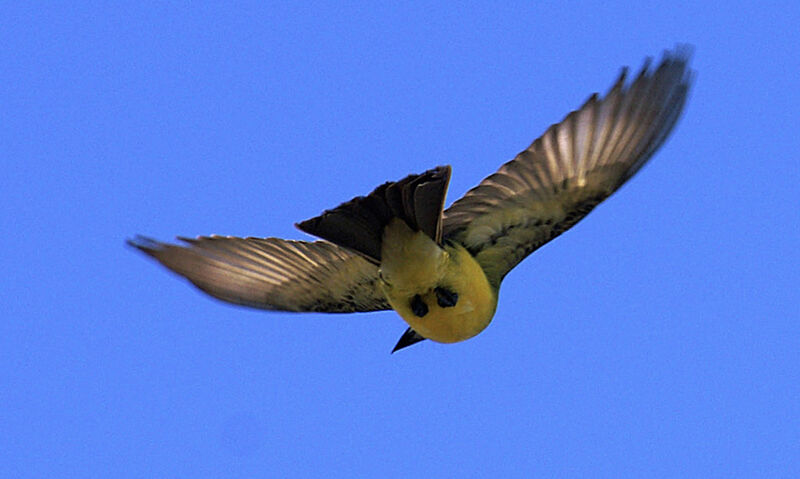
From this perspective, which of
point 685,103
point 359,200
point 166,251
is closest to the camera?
point 359,200

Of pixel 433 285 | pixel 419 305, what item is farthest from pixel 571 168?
pixel 419 305

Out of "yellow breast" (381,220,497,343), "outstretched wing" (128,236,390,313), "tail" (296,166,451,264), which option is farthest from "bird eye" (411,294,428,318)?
"outstretched wing" (128,236,390,313)

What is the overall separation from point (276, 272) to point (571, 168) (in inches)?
82.9

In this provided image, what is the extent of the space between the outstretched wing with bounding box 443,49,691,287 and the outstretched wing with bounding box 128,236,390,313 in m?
0.77

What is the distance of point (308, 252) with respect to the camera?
8.29 metres

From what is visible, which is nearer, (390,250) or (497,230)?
(390,250)

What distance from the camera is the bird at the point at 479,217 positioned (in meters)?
7.04

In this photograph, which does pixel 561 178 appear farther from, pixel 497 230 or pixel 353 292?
pixel 353 292

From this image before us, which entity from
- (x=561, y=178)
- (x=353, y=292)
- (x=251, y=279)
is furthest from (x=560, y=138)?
(x=251, y=279)

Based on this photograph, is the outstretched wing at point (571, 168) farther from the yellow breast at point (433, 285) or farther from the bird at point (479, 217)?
the yellow breast at point (433, 285)

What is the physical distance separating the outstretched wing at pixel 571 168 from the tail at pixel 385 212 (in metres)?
0.60

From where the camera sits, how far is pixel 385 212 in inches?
277

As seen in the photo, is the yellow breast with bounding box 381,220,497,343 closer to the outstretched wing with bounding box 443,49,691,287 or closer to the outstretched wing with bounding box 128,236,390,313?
the outstretched wing with bounding box 443,49,691,287

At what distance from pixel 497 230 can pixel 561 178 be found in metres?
0.51
